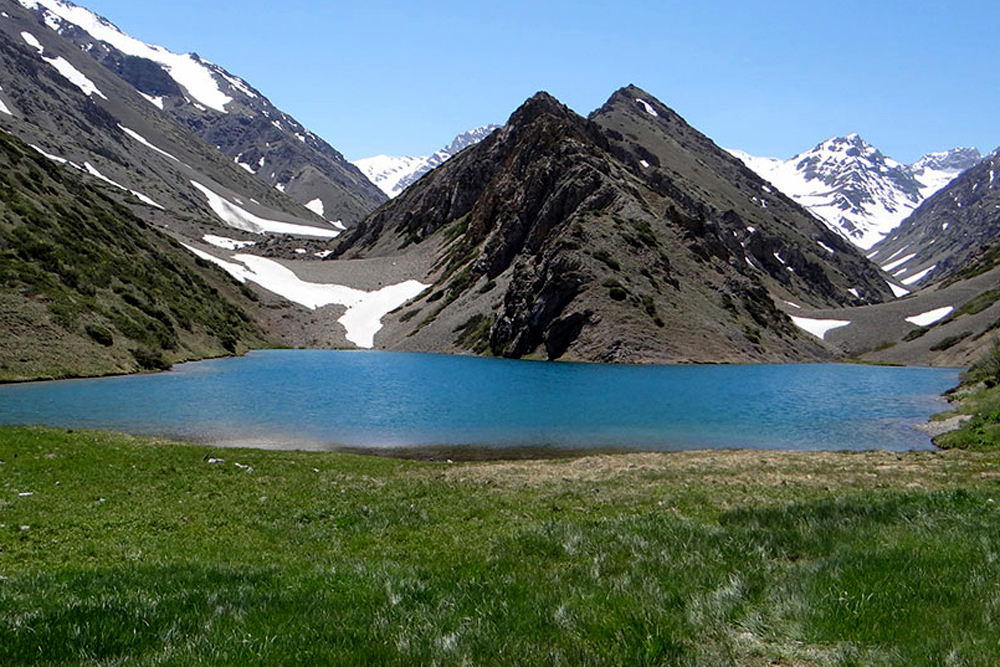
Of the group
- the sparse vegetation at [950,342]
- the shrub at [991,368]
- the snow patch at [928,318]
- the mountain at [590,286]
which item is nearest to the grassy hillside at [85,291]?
the mountain at [590,286]

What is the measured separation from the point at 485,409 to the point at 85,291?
64383mm

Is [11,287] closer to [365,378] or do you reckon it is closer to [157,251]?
[365,378]

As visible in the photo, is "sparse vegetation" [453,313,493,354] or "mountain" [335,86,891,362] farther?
"sparse vegetation" [453,313,493,354]

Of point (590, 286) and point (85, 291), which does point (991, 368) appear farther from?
point (85, 291)

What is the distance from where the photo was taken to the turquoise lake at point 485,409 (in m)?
42.7

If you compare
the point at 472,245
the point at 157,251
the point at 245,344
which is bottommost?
the point at 245,344

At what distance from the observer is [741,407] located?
60656 mm

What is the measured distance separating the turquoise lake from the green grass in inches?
854

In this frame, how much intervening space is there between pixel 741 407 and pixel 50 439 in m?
54.2

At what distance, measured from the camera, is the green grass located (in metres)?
6.54

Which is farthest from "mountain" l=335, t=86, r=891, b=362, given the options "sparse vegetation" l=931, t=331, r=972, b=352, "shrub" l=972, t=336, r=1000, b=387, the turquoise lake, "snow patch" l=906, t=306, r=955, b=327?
"snow patch" l=906, t=306, r=955, b=327

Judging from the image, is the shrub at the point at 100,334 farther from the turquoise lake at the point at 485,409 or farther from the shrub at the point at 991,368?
the shrub at the point at 991,368

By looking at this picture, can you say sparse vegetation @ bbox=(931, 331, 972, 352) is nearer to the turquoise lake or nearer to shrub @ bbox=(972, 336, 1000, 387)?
the turquoise lake

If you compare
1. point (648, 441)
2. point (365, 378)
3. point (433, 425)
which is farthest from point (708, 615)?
point (365, 378)
